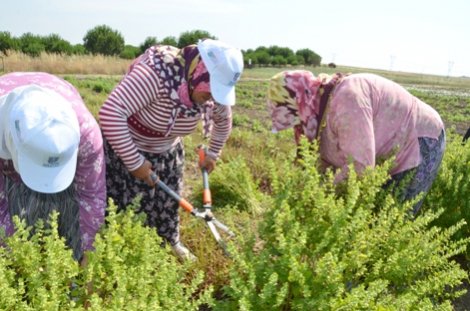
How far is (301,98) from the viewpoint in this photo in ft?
7.91

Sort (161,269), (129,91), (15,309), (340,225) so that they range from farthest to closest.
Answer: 1. (129,91)
2. (340,225)
3. (161,269)
4. (15,309)

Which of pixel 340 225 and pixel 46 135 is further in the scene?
pixel 340 225

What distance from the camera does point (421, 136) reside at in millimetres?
2553

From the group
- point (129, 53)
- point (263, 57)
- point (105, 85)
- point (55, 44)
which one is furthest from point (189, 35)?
point (105, 85)

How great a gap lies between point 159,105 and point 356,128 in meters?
0.95

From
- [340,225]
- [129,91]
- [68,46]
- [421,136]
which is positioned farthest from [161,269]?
Answer: [68,46]

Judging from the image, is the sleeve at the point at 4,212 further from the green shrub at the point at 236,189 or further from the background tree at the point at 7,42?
the background tree at the point at 7,42

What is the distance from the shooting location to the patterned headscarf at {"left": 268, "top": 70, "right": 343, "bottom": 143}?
7.77ft

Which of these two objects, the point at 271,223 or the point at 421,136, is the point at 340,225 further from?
the point at 421,136

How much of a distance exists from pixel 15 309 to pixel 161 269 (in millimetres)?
482

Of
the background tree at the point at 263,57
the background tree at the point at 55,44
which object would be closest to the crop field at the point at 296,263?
the background tree at the point at 55,44

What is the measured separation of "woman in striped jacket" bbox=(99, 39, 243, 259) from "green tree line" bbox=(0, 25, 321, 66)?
13336 millimetres

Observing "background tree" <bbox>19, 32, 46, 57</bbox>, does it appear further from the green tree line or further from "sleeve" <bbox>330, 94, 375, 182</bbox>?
"sleeve" <bbox>330, 94, 375, 182</bbox>

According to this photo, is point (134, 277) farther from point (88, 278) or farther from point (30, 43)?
point (30, 43)
